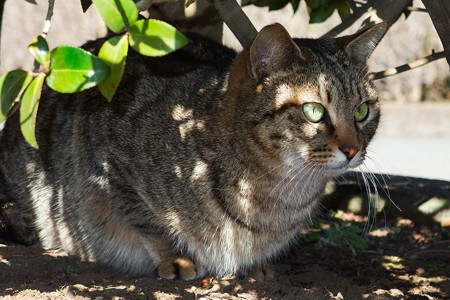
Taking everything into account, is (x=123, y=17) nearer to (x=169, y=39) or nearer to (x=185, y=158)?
(x=169, y=39)

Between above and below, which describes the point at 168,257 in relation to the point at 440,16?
below

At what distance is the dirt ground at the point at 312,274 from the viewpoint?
8.57ft

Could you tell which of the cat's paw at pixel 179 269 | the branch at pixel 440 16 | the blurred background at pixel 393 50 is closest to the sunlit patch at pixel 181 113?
the cat's paw at pixel 179 269

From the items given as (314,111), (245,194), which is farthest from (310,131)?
(245,194)

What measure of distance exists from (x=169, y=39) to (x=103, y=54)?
0.59 ft

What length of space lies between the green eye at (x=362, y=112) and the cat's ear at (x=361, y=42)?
0.24 meters

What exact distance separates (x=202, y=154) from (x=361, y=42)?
85 cm

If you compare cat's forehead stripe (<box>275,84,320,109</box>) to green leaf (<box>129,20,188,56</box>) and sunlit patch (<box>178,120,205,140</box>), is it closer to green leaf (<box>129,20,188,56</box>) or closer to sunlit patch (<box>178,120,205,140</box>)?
sunlit patch (<box>178,120,205,140</box>)

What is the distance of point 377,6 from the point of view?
128 inches

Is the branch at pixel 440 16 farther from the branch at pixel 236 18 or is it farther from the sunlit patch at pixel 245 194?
the sunlit patch at pixel 245 194

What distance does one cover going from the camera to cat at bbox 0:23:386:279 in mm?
2574

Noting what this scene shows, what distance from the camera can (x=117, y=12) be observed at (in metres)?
1.63

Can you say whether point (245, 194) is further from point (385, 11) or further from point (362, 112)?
point (385, 11)

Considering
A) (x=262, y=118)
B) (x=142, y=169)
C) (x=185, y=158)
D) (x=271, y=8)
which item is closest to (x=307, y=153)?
(x=262, y=118)
